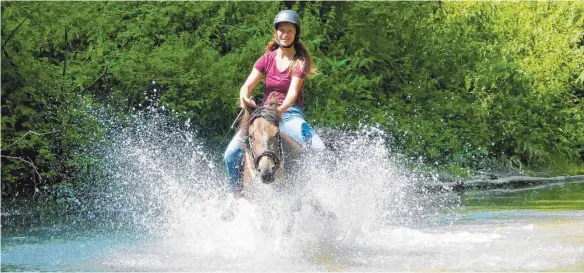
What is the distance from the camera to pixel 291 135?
9.12 meters

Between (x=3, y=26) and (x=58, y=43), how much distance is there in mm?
2201

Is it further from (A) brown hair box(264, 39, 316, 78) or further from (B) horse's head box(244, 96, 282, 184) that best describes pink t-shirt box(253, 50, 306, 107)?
→ (B) horse's head box(244, 96, 282, 184)

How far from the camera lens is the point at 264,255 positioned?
27.4 feet

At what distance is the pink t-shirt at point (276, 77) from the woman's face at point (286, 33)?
0.23 meters

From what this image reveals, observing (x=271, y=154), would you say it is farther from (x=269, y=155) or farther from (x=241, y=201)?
(x=241, y=201)

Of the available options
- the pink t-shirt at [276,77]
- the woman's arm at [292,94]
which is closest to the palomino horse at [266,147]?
the woman's arm at [292,94]

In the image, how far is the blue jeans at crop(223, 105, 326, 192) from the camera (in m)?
9.20

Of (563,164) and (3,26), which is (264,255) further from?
(563,164)

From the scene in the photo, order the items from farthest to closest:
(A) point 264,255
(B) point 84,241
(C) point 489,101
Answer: (C) point 489,101, (B) point 84,241, (A) point 264,255

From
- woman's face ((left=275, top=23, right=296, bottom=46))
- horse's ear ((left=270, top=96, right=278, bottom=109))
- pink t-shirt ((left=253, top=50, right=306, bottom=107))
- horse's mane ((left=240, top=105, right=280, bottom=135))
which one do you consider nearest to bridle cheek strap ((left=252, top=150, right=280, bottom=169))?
horse's mane ((left=240, top=105, right=280, bottom=135))

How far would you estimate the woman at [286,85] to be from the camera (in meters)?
9.23

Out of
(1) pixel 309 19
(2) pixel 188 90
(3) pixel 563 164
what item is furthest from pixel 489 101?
(2) pixel 188 90

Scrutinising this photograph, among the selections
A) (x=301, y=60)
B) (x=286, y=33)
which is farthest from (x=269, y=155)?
(x=286, y=33)

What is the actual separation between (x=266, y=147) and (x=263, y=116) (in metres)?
0.34
